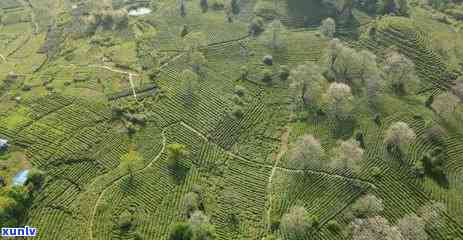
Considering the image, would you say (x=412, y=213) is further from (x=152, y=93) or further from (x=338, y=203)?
(x=152, y=93)

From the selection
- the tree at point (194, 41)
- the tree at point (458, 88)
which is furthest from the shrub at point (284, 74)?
the tree at point (458, 88)

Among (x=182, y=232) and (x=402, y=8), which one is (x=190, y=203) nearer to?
(x=182, y=232)

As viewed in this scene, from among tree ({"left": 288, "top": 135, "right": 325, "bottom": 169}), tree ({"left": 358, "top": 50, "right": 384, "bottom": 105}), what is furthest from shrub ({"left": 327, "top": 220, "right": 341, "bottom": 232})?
tree ({"left": 358, "top": 50, "right": 384, "bottom": 105})

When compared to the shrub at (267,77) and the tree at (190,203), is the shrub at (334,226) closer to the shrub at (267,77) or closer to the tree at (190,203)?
the tree at (190,203)

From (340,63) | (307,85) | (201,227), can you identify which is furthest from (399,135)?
(201,227)

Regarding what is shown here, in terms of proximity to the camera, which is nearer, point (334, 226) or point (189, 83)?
point (334, 226)

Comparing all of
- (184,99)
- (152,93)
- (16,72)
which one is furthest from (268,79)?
(16,72)
